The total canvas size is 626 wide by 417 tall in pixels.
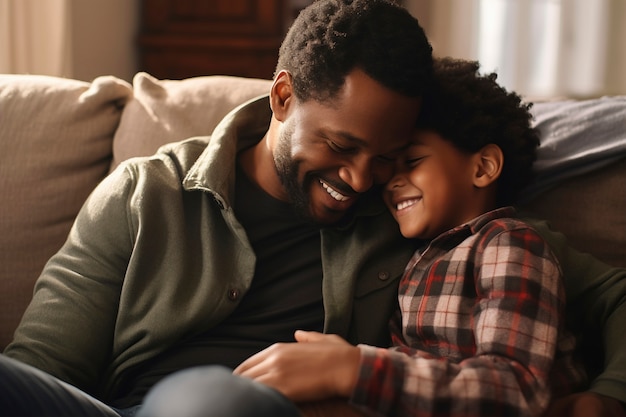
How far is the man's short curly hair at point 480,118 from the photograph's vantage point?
1419 millimetres

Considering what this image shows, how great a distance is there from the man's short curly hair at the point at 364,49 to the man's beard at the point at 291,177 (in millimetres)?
75

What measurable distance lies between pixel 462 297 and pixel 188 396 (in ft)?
1.75

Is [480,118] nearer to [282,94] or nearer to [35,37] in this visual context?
[282,94]

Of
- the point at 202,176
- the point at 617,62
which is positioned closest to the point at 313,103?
the point at 202,176

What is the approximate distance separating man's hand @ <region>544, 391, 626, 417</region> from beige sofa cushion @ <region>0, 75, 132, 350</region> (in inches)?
40.1

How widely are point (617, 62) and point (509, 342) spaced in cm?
310

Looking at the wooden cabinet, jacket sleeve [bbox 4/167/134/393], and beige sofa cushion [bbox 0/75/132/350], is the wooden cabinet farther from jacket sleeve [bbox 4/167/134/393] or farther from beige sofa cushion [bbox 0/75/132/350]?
jacket sleeve [bbox 4/167/134/393]

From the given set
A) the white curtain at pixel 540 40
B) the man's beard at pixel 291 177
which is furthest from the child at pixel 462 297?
the white curtain at pixel 540 40

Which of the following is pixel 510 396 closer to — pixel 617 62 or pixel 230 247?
pixel 230 247

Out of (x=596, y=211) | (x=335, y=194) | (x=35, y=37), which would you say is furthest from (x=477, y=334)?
(x=35, y=37)

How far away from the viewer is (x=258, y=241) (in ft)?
5.01

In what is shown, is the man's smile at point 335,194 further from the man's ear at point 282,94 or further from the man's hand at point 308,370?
the man's hand at point 308,370

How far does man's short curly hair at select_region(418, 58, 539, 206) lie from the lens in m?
1.42

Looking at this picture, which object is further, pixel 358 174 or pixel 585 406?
pixel 358 174
